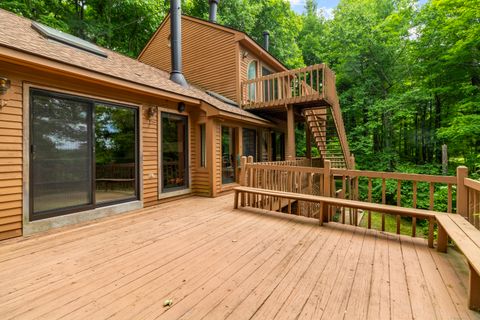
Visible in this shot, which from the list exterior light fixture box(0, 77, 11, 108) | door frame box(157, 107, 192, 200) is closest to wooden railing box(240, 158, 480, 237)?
door frame box(157, 107, 192, 200)

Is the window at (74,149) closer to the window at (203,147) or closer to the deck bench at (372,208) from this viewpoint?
the window at (203,147)

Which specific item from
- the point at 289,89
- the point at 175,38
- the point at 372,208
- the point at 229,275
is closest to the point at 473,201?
the point at 372,208

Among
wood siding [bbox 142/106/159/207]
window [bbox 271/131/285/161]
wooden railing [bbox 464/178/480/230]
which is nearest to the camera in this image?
wooden railing [bbox 464/178/480/230]

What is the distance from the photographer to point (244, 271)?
7.94 feet

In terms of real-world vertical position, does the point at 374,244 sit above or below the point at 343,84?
below

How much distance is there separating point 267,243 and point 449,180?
8.35ft

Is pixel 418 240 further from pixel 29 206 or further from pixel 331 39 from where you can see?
pixel 331 39

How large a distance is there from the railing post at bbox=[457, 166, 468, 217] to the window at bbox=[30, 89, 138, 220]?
549 centimetres

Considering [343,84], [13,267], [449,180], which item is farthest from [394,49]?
[13,267]

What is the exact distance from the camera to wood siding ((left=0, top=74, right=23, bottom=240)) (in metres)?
3.19

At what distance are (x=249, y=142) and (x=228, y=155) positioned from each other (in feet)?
4.62

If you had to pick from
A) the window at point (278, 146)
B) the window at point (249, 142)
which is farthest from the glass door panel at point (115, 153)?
the window at point (278, 146)

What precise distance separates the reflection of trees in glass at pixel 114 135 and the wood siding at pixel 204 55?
4.70 meters

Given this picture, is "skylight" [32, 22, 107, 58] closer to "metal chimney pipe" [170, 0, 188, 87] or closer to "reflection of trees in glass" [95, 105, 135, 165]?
"reflection of trees in glass" [95, 105, 135, 165]
